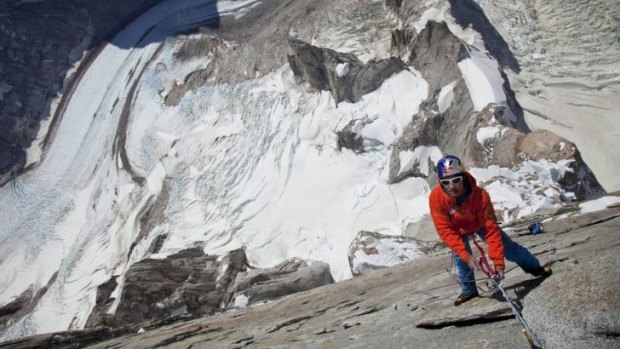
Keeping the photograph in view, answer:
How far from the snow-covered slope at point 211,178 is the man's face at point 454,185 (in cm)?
686

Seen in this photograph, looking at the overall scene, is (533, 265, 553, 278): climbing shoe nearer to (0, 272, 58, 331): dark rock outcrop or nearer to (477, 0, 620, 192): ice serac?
(477, 0, 620, 192): ice serac

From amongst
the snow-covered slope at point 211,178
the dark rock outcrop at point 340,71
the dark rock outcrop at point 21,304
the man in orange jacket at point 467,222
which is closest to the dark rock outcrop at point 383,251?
the snow-covered slope at point 211,178

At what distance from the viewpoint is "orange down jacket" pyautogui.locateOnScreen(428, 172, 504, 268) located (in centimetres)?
495

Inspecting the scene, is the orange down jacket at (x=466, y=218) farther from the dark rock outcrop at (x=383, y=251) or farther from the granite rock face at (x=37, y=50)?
the granite rock face at (x=37, y=50)

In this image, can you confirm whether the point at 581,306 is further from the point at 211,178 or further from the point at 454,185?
Answer: the point at 211,178

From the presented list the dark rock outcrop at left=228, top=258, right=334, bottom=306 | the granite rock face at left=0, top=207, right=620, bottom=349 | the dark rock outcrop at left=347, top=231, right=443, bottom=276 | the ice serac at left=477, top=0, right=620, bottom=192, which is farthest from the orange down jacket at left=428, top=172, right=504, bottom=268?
the ice serac at left=477, top=0, right=620, bottom=192

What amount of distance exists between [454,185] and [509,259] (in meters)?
1.03

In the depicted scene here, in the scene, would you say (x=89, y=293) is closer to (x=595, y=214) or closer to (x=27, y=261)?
(x=27, y=261)

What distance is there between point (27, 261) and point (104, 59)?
11.6 metres

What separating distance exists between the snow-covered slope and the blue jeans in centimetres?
635

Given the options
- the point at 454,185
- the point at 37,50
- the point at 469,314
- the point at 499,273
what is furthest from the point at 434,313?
the point at 37,50

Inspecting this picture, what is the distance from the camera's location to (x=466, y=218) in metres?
5.08

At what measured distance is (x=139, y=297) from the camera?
45.5 ft

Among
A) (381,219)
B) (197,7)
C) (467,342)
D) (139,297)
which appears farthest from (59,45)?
(467,342)
